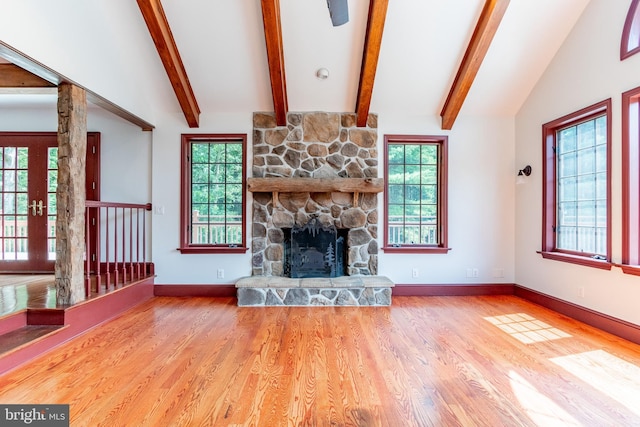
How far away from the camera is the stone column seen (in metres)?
2.94

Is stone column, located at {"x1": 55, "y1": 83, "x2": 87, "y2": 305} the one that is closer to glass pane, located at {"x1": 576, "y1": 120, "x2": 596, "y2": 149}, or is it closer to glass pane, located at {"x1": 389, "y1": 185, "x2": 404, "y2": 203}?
glass pane, located at {"x1": 389, "y1": 185, "x2": 404, "y2": 203}

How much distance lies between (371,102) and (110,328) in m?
4.17

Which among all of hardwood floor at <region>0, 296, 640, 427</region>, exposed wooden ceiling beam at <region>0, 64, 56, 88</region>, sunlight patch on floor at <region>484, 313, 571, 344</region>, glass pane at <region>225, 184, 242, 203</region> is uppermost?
exposed wooden ceiling beam at <region>0, 64, 56, 88</region>

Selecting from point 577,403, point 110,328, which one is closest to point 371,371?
point 577,403

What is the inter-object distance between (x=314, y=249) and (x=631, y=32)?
404 centimetres

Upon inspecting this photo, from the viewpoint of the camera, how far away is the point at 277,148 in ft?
14.7

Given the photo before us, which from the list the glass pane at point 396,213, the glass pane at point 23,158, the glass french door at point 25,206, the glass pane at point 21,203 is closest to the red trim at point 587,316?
the glass pane at point 396,213

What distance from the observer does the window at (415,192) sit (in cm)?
461

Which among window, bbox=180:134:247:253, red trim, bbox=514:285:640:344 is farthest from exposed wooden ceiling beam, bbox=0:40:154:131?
red trim, bbox=514:285:640:344

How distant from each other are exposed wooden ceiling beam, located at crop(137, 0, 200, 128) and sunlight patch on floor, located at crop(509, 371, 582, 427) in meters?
4.53

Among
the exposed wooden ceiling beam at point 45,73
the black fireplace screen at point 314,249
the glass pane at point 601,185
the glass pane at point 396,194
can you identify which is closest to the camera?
the exposed wooden ceiling beam at point 45,73

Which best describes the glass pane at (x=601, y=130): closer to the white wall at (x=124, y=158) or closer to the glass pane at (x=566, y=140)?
the glass pane at (x=566, y=140)

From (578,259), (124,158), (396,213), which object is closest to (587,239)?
(578,259)

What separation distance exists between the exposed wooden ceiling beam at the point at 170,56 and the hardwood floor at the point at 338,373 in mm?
2714
